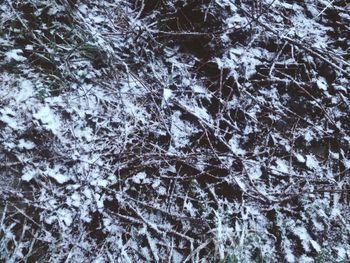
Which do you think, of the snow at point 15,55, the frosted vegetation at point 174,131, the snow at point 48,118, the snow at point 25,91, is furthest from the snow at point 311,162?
the snow at point 15,55

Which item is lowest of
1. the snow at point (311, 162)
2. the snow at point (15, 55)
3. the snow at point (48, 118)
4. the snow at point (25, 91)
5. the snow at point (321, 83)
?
the snow at point (48, 118)

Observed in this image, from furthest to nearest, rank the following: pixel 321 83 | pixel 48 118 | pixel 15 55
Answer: pixel 321 83
pixel 15 55
pixel 48 118

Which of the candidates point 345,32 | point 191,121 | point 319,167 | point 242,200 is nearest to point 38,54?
point 191,121

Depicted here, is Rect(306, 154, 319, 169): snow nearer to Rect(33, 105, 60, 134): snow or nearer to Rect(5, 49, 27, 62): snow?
Rect(33, 105, 60, 134): snow

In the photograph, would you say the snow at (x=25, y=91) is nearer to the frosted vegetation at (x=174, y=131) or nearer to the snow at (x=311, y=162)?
the frosted vegetation at (x=174, y=131)

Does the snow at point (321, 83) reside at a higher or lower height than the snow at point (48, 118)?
higher

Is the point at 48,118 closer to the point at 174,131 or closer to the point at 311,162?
the point at 174,131

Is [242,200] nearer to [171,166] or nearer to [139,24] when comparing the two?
[171,166]

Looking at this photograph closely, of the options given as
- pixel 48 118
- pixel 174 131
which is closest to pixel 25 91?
pixel 48 118
